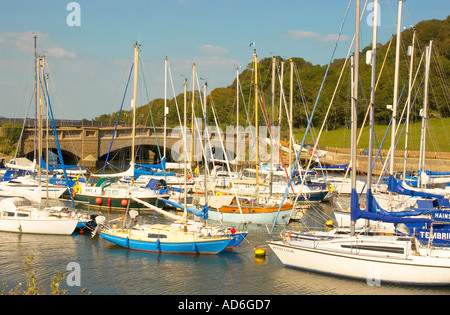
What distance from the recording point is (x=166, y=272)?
27406 mm

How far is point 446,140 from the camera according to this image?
300ft

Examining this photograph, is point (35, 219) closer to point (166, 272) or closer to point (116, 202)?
point (116, 202)

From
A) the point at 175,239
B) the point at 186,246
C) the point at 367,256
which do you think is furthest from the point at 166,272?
the point at 367,256

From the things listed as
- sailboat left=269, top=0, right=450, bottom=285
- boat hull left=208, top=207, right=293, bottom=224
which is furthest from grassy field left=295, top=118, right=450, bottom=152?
sailboat left=269, top=0, right=450, bottom=285

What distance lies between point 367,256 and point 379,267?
2.34ft

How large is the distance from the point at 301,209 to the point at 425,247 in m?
17.7

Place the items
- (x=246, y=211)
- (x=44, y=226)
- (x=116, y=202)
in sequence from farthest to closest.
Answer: (x=116, y=202)
(x=246, y=211)
(x=44, y=226)

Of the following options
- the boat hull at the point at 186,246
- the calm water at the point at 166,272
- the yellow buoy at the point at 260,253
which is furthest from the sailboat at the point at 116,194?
the yellow buoy at the point at 260,253

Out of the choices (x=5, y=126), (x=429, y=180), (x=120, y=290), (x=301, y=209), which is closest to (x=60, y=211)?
(x=120, y=290)

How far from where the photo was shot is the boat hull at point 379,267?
79.5 ft

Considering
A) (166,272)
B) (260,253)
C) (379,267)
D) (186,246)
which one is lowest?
(166,272)

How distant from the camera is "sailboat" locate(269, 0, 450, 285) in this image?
79.8 ft

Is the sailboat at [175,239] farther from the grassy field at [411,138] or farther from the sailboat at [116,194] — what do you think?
the grassy field at [411,138]

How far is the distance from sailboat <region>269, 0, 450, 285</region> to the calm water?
455 millimetres
